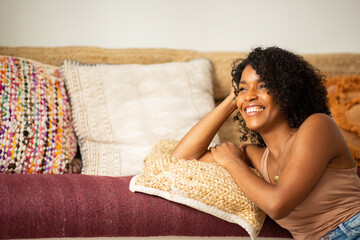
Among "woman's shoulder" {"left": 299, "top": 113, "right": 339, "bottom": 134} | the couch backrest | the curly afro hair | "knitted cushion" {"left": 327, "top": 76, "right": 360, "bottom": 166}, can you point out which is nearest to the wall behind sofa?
the couch backrest

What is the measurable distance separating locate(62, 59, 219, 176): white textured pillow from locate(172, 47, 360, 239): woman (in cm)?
47

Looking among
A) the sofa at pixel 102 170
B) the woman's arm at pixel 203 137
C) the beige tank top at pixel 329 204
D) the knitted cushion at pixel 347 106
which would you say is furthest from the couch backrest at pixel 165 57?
the beige tank top at pixel 329 204

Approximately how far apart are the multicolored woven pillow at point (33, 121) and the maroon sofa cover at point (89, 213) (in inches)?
14.0

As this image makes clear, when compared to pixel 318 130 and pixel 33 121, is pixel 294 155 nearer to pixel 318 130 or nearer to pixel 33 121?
pixel 318 130

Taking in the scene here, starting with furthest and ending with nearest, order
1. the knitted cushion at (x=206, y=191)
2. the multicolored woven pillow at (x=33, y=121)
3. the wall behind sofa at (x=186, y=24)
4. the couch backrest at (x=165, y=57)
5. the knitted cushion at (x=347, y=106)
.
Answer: the wall behind sofa at (x=186, y=24), the couch backrest at (x=165, y=57), the knitted cushion at (x=347, y=106), the multicolored woven pillow at (x=33, y=121), the knitted cushion at (x=206, y=191)

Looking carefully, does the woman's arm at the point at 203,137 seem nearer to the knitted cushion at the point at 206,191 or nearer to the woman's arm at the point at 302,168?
the knitted cushion at the point at 206,191

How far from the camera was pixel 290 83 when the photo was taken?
4.59 feet

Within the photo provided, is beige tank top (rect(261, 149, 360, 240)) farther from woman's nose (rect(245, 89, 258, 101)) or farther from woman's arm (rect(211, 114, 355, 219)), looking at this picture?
woman's nose (rect(245, 89, 258, 101))

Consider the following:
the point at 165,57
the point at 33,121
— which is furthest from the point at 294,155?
the point at 165,57

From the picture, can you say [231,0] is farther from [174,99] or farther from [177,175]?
[177,175]

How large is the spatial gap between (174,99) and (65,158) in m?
0.57

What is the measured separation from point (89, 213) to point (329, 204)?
74 centimetres

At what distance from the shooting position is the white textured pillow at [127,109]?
1.93 meters

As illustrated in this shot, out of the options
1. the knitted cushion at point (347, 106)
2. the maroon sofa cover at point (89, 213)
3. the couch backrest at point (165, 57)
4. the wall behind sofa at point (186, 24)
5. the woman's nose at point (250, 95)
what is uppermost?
the wall behind sofa at point (186, 24)
